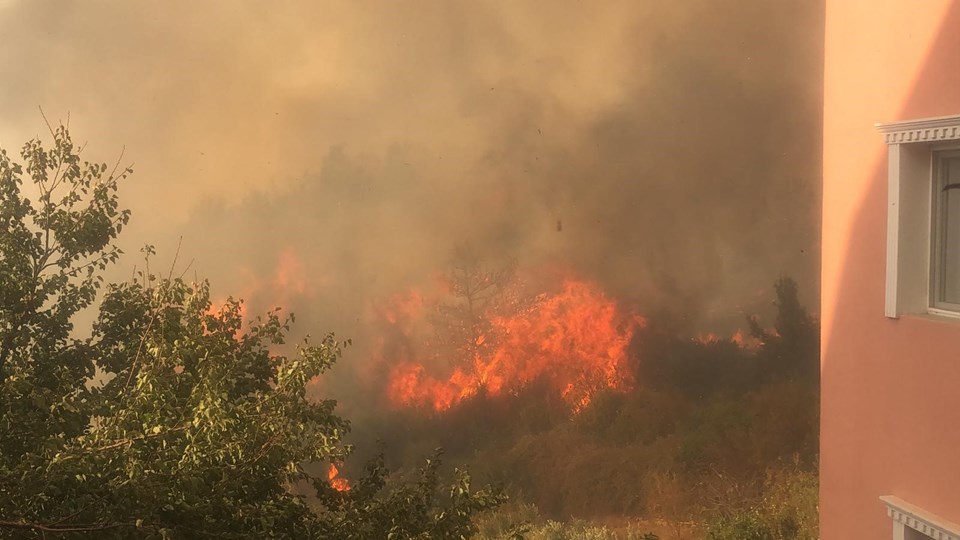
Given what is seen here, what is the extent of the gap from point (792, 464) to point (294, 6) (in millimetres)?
5703

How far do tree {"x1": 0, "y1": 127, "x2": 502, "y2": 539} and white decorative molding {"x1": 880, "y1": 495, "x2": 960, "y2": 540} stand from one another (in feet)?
6.84

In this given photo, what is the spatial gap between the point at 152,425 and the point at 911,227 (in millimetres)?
3677

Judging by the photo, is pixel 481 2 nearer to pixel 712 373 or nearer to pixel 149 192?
pixel 149 192

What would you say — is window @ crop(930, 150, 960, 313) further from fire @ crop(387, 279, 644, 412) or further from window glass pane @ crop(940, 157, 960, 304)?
fire @ crop(387, 279, 644, 412)

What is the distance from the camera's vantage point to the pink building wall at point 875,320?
3.59m

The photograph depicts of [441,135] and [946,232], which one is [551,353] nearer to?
[441,135]

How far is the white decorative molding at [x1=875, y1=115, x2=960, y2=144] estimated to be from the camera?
11.5 feet

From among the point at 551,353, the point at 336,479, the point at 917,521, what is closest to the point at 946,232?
the point at 917,521

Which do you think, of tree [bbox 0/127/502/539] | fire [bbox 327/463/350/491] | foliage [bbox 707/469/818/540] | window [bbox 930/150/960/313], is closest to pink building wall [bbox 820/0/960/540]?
window [bbox 930/150/960/313]

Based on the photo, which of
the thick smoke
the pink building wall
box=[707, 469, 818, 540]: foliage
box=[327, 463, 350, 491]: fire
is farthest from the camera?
box=[707, 469, 818, 540]: foliage

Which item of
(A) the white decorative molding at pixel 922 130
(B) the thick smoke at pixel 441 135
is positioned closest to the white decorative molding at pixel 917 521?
(A) the white decorative molding at pixel 922 130

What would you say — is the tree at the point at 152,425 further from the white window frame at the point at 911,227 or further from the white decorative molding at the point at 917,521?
the white window frame at the point at 911,227

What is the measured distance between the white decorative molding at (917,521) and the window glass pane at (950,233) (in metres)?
0.95

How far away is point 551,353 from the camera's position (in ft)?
23.0
